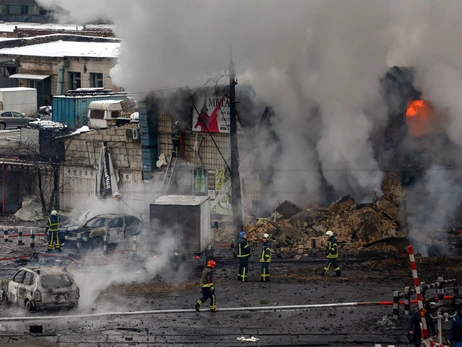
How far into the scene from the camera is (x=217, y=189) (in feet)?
97.3

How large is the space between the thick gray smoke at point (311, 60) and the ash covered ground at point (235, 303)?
4.19 metres

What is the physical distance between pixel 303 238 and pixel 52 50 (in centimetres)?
3001

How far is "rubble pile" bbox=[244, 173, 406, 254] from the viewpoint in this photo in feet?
80.5

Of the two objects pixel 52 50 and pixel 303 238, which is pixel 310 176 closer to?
pixel 303 238

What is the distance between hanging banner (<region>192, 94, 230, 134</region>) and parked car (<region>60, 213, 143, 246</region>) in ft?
15.9

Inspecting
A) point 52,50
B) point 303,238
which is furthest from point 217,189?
point 52,50

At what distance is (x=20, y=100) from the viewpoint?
4697 centimetres

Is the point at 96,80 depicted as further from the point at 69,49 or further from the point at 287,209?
the point at 287,209

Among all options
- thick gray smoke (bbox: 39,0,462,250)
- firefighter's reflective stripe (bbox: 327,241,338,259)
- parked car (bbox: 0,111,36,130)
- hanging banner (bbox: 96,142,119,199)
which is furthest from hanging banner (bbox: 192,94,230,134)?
parked car (bbox: 0,111,36,130)

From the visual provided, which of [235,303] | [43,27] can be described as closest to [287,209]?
[235,303]

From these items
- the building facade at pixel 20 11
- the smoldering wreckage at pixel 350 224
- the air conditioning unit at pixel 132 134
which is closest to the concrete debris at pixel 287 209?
the smoldering wreckage at pixel 350 224

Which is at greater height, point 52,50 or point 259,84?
point 52,50

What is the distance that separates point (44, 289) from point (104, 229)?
697 cm

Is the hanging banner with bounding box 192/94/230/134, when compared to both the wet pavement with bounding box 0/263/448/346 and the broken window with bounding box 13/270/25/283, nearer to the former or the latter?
the wet pavement with bounding box 0/263/448/346
